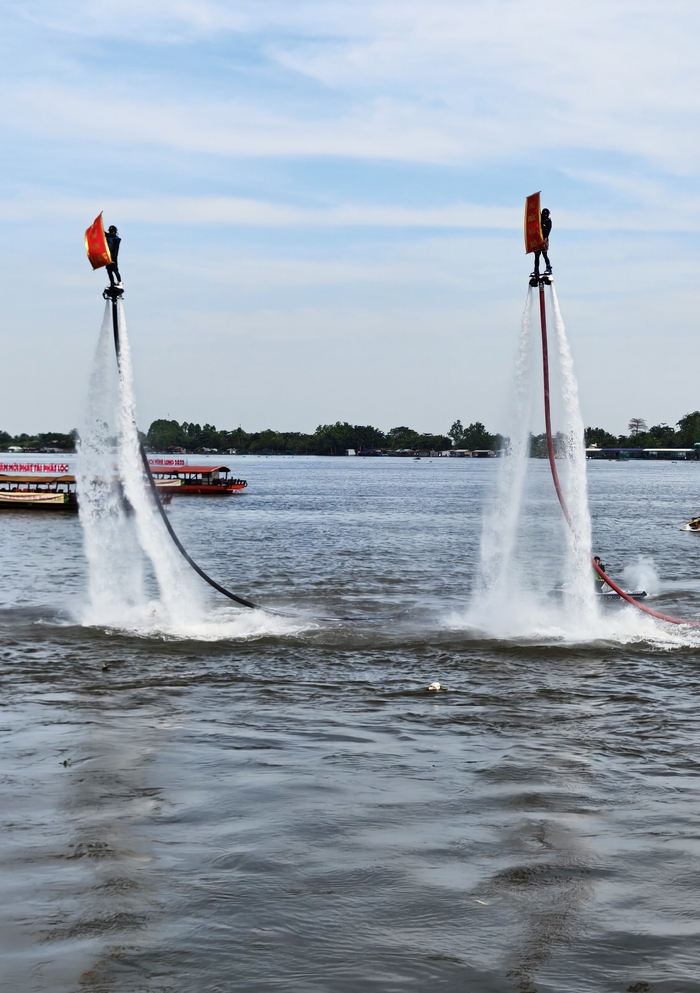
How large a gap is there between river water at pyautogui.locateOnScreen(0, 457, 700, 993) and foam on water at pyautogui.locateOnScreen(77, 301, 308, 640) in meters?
0.30

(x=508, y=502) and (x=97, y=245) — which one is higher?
(x=97, y=245)

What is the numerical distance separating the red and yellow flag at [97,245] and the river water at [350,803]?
8021 mm

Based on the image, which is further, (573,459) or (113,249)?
(573,459)

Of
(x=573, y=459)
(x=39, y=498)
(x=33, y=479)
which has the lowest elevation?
(x=39, y=498)

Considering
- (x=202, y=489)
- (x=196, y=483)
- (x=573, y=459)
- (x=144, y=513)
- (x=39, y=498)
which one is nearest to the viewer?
(x=573, y=459)

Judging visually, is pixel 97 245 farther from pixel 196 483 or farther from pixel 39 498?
pixel 196 483

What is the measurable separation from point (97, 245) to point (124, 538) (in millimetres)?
8381

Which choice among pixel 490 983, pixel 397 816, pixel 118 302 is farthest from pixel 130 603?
pixel 490 983

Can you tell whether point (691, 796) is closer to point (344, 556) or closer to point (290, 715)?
point (290, 715)

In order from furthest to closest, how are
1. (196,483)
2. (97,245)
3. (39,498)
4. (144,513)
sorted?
(196,483), (39,498), (144,513), (97,245)

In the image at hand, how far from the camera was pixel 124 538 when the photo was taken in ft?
85.4

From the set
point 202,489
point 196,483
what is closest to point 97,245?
point 202,489

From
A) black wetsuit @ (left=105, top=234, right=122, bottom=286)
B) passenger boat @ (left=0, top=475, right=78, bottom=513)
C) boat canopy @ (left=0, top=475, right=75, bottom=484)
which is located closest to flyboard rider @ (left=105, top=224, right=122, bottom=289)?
black wetsuit @ (left=105, top=234, right=122, bottom=286)

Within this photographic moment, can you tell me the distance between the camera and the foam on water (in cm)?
2281
